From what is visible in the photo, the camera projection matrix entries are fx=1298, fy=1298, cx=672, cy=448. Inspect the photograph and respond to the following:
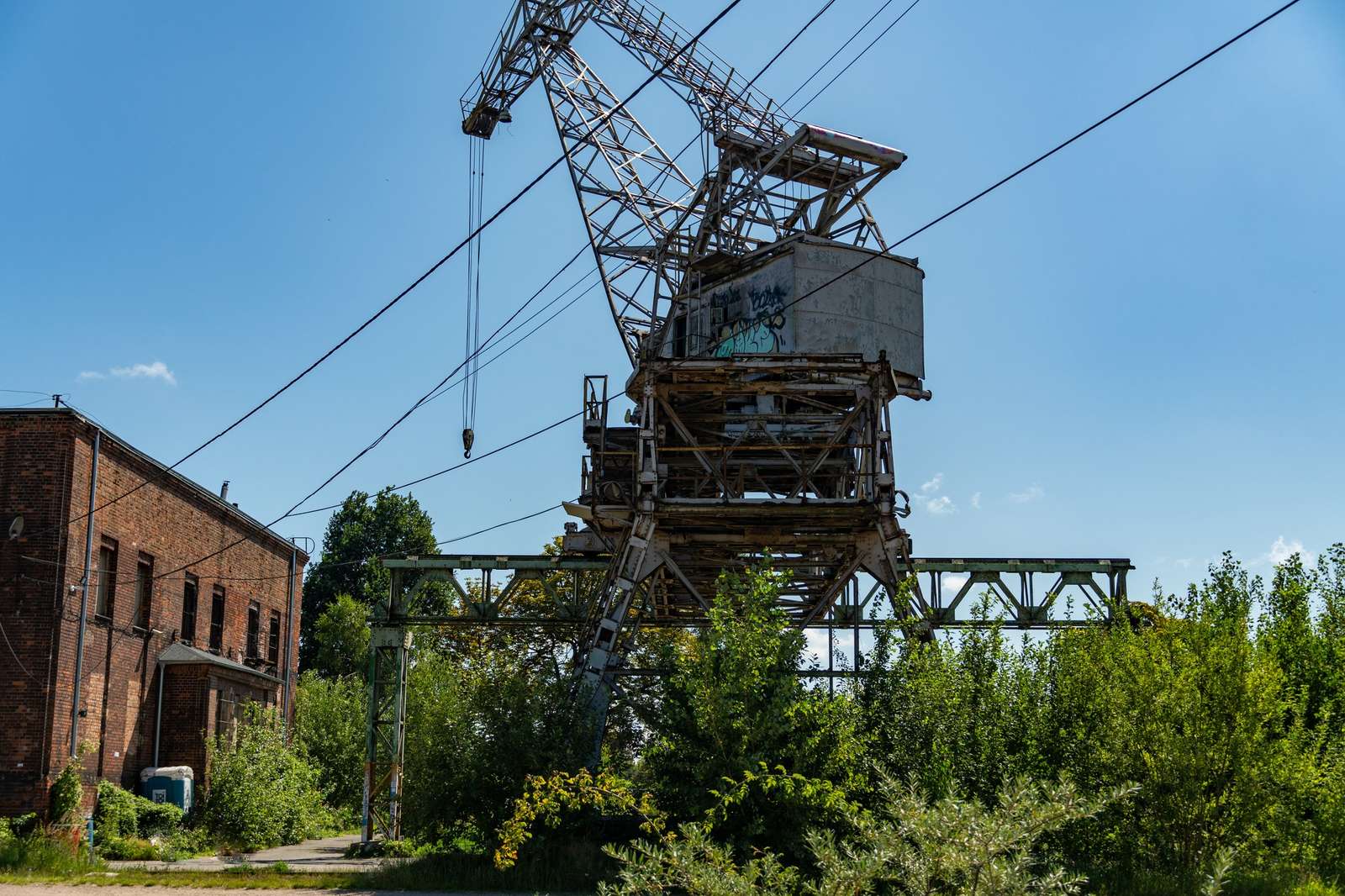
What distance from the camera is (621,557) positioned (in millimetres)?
22375

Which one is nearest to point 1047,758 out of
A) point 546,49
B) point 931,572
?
point 931,572

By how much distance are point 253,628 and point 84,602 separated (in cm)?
1206

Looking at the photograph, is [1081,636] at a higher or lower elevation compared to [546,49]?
lower

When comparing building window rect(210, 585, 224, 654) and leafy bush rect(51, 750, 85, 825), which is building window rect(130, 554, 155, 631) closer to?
building window rect(210, 585, 224, 654)

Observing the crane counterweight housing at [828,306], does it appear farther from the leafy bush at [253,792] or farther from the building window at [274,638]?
the building window at [274,638]

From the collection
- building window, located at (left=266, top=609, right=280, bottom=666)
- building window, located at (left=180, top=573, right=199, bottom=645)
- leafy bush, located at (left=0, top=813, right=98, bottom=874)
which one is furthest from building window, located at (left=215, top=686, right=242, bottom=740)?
leafy bush, located at (left=0, top=813, right=98, bottom=874)

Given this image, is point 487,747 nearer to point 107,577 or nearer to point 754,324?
point 754,324

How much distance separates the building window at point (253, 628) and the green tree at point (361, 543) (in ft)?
98.0

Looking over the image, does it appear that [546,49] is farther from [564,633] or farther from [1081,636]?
[1081,636]

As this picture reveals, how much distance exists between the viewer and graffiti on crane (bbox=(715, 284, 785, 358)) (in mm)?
23141

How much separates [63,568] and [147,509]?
4429 mm

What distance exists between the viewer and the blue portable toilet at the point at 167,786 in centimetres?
2817

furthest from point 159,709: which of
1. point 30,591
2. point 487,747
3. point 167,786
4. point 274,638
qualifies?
point 487,747

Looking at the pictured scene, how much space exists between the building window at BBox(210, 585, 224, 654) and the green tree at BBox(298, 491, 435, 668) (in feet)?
108
